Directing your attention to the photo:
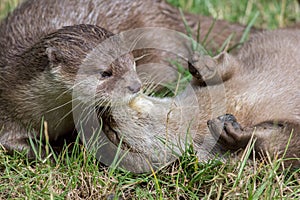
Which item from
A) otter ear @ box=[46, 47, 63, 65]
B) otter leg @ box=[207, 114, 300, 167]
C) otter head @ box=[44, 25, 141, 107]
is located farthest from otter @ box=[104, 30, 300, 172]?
otter ear @ box=[46, 47, 63, 65]

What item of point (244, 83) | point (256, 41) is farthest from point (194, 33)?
point (244, 83)

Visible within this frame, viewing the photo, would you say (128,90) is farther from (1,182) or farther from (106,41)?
(1,182)

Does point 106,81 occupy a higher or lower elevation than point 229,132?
higher

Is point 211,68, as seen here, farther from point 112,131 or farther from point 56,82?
point 56,82

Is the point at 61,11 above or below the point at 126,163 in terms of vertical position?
above

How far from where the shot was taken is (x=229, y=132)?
2.94 m

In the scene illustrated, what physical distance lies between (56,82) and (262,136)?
100cm

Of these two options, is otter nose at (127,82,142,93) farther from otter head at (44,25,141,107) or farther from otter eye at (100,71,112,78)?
otter eye at (100,71,112,78)

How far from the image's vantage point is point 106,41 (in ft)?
10.0

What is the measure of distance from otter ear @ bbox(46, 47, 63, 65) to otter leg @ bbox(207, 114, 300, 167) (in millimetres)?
758

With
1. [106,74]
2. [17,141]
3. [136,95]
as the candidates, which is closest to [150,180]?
[136,95]

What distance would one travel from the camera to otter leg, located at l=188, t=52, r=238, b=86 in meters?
3.29

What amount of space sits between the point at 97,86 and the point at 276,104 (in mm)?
937

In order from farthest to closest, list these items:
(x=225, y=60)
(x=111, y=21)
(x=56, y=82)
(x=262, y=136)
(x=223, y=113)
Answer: (x=111, y=21), (x=225, y=60), (x=223, y=113), (x=56, y=82), (x=262, y=136)
